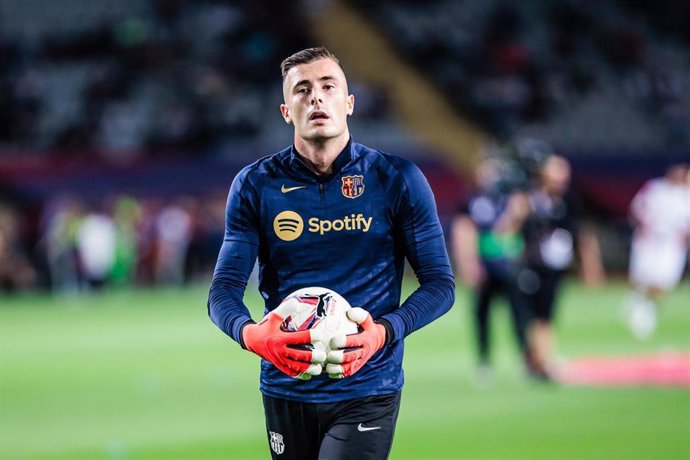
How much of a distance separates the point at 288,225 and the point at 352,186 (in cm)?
30

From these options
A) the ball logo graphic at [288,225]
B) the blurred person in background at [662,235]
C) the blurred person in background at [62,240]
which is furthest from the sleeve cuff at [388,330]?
the blurred person in background at [62,240]

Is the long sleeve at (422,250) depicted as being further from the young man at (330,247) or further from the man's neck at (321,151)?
the man's neck at (321,151)

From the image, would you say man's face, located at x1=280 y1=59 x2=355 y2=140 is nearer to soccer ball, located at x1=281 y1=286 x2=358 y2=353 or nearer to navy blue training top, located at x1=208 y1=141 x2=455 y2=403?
navy blue training top, located at x1=208 y1=141 x2=455 y2=403

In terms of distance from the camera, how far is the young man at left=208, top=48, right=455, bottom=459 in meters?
5.25

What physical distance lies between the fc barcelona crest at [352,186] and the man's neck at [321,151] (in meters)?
0.09

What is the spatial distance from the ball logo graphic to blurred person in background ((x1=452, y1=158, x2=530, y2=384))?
30.9 feet

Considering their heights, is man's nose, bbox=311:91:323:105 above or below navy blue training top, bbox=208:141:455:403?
above

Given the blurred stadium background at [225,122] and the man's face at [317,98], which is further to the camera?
the blurred stadium background at [225,122]

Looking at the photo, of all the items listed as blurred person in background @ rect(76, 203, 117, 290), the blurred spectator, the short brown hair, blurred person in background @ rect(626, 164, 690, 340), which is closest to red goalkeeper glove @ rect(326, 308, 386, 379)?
the short brown hair

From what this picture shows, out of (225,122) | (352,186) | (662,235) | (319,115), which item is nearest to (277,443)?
(352,186)

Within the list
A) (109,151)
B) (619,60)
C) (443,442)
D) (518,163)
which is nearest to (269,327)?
(443,442)

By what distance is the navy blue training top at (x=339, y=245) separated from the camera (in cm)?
526

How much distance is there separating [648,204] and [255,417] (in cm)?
1298

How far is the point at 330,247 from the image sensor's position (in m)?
5.26
